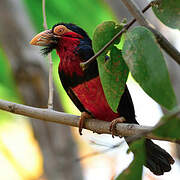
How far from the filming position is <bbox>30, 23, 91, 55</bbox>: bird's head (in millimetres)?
2092

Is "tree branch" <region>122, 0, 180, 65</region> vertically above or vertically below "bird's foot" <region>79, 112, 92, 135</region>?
above

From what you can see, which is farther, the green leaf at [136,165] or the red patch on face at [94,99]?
the red patch on face at [94,99]

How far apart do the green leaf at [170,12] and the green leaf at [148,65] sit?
144 mm

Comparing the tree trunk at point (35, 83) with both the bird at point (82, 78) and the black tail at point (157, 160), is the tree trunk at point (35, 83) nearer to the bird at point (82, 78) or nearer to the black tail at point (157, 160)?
the bird at point (82, 78)

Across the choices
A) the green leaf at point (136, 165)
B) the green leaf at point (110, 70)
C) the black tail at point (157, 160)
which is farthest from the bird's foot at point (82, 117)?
the green leaf at point (136, 165)

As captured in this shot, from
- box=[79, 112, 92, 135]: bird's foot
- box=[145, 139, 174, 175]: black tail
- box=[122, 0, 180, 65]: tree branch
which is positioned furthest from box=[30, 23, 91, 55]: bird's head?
box=[122, 0, 180, 65]: tree branch

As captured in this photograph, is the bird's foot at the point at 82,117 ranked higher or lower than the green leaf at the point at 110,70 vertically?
lower

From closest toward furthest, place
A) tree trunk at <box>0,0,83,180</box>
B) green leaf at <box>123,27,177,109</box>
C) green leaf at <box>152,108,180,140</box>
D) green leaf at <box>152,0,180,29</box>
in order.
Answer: green leaf at <box>152,108,180,140</box>
green leaf at <box>123,27,177,109</box>
green leaf at <box>152,0,180,29</box>
tree trunk at <box>0,0,83,180</box>

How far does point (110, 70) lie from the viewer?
3.48ft

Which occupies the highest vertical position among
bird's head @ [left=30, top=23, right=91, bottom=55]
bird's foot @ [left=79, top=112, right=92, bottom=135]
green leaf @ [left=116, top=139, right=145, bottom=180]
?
bird's head @ [left=30, top=23, right=91, bottom=55]

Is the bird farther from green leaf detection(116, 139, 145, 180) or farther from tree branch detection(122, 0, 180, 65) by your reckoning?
green leaf detection(116, 139, 145, 180)

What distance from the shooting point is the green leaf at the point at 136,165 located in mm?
768

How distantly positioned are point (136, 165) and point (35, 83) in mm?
2663

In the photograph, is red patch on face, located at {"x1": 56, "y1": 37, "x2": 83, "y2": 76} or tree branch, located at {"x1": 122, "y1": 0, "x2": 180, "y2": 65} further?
red patch on face, located at {"x1": 56, "y1": 37, "x2": 83, "y2": 76}
